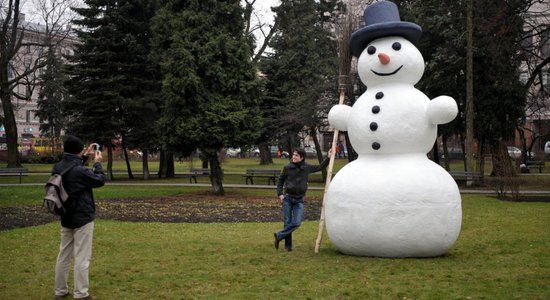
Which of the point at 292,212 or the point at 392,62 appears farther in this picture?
the point at 292,212

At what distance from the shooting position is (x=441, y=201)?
9.83 metres

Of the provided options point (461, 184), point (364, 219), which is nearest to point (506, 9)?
point (461, 184)

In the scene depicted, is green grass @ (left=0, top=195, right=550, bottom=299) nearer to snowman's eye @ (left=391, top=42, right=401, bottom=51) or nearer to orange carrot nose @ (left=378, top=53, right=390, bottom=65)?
orange carrot nose @ (left=378, top=53, right=390, bottom=65)

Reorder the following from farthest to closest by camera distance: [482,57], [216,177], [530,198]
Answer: [482,57], [216,177], [530,198]

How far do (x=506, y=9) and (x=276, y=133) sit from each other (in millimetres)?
13689

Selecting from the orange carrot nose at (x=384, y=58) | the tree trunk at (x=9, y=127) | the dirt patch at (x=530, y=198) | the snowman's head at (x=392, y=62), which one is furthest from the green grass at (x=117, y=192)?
the orange carrot nose at (x=384, y=58)

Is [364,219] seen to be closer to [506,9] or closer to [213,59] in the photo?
[213,59]

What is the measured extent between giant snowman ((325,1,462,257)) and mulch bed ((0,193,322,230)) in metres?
7.17

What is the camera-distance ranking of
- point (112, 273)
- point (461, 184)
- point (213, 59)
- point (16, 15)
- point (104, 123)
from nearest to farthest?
1. point (112, 273)
2. point (213, 59)
3. point (461, 184)
4. point (104, 123)
5. point (16, 15)

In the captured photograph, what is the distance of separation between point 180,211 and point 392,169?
10.8 metres

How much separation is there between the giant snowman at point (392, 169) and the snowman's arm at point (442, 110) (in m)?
0.02

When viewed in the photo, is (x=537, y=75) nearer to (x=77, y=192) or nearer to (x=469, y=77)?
→ (x=469, y=77)

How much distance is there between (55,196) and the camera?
7.34 m

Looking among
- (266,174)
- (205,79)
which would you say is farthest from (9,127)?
(205,79)
